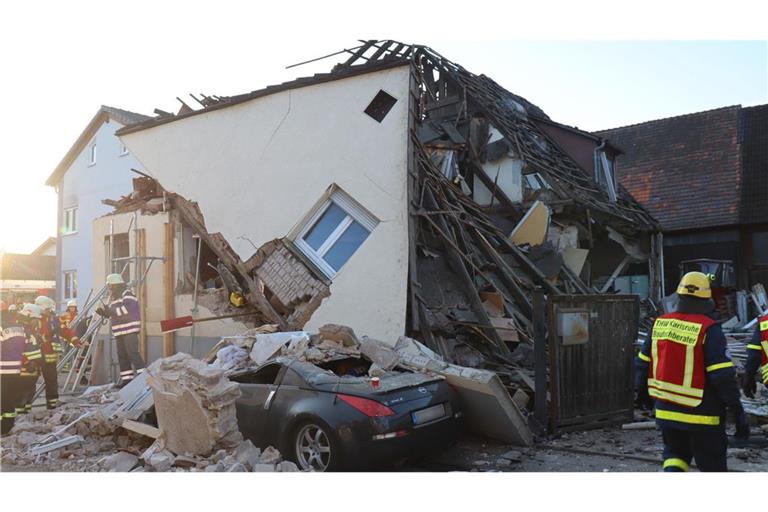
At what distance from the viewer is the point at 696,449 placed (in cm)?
440

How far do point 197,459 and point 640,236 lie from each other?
531 inches

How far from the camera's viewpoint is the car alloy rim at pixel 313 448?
5.85 m

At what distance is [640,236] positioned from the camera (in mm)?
16422

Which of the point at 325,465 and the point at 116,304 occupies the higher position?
the point at 116,304

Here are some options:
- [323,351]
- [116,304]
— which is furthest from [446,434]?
[116,304]

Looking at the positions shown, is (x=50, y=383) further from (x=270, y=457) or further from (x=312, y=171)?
(x=270, y=457)

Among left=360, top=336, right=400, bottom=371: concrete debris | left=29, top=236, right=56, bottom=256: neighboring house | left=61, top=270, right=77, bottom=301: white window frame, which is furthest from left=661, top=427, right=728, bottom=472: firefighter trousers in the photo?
left=29, top=236, right=56, bottom=256: neighboring house

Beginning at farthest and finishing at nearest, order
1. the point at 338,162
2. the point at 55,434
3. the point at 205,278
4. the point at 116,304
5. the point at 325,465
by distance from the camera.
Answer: the point at 205,278 → the point at 116,304 → the point at 338,162 → the point at 55,434 → the point at 325,465

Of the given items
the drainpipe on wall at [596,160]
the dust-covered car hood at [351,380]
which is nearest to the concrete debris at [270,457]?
the dust-covered car hood at [351,380]

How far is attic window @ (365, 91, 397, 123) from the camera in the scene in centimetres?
890

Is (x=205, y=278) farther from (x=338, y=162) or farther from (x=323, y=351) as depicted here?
(x=323, y=351)

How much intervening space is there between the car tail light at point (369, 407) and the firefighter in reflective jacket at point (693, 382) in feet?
7.31

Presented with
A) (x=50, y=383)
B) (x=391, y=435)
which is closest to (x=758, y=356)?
(x=391, y=435)

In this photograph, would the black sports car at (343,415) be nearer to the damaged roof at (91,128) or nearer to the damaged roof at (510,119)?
the damaged roof at (510,119)
